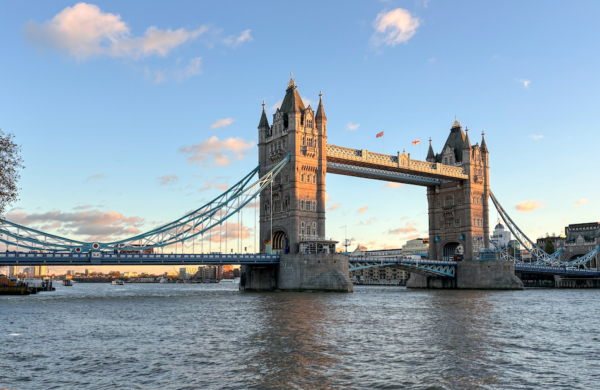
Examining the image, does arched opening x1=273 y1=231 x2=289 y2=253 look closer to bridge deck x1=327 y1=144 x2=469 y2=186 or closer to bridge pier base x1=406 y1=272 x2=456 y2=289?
bridge deck x1=327 y1=144 x2=469 y2=186

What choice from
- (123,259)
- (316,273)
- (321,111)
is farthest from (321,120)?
(123,259)

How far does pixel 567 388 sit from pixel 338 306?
33.0m

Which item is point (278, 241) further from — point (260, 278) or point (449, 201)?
point (449, 201)

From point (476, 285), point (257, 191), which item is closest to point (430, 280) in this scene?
point (476, 285)

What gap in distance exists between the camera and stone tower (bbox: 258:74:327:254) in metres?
82.2

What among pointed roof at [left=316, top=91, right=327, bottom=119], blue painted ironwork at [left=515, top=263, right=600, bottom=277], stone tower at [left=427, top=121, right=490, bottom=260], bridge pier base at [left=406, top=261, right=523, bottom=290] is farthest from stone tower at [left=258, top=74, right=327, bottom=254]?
blue painted ironwork at [left=515, top=263, right=600, bottom=277]

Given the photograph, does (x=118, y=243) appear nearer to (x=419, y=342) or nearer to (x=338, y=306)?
(x=338, y=306)

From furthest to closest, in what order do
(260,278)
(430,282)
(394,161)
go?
(430,282) < (394,161) < (260,278)

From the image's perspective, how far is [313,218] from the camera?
84.2 meters

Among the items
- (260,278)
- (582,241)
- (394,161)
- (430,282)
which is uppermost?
(394,161)

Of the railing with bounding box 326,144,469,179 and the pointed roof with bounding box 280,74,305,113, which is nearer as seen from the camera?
the pointed roof with bounding box 280,74,305,113

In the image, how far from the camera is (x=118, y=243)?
72.4 m

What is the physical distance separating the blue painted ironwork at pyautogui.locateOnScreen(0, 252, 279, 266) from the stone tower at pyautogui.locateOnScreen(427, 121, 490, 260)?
4328 centimetres

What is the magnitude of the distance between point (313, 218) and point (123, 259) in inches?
1132
